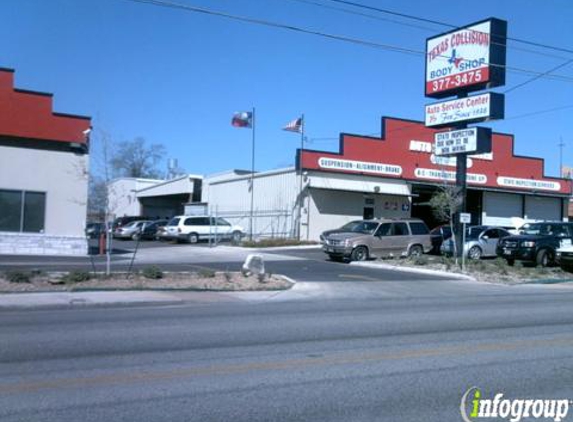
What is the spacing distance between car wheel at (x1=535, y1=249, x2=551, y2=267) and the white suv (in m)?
19.8

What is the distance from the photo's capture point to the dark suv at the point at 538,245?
2616cm

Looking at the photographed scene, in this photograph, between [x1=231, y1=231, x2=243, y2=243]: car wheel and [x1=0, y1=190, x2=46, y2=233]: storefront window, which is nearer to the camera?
[x1=0, y1=190, x2=46, y2=233]: storefront window

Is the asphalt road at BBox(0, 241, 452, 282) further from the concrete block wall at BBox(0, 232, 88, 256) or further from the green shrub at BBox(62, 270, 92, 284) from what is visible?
the green shrub at BBox(62, 270, 92, 284)

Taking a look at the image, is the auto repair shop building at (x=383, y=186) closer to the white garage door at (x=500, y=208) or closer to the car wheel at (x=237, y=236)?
the white garage door at (x=500, y=208)

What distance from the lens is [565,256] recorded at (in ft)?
83.4

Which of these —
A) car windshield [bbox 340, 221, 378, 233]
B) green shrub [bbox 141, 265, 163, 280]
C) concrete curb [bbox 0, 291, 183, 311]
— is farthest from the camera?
car windshield [bbox 340, 221, 378, 233]

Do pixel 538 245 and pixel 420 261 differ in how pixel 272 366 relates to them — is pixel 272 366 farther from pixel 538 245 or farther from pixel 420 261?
pixel 538 245

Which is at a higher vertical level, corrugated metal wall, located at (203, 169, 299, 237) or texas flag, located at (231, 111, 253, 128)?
texas flag, located at (231, 111, 253, 128)

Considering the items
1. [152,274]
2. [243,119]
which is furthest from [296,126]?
[152,274]

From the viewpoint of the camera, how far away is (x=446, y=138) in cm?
2889

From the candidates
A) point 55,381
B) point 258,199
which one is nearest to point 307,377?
point 55,381

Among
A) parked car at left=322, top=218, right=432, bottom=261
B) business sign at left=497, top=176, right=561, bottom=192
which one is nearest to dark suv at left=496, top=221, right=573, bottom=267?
parked car at left=322, top=218, right=432, bottom=261

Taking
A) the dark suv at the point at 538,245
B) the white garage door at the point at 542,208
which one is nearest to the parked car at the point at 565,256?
the dark suv at the point at 538,245

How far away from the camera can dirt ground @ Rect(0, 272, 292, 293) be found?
16.1 meters
